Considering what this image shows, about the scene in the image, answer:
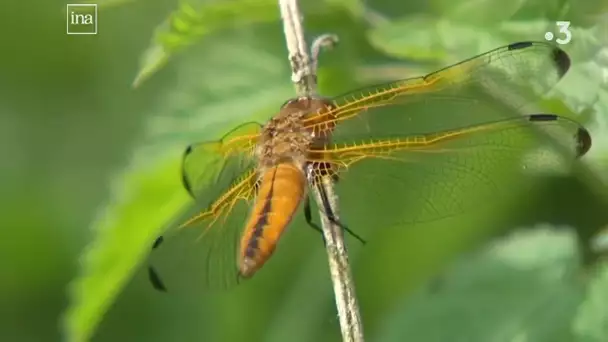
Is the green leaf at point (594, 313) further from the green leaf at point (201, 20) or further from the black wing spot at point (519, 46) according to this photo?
the green leaf at point (201, 20)

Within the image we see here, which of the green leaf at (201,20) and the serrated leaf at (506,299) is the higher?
the green leaf at (201,20)

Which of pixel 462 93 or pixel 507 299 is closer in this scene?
pixel 462 93

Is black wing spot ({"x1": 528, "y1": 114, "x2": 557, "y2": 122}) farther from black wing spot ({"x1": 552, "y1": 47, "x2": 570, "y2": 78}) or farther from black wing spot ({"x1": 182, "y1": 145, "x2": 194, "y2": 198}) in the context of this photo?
black wing spot ({"x1": 182, "y1": 145, "x2": 194, "y2": 198})

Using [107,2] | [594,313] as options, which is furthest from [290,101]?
[594,313]

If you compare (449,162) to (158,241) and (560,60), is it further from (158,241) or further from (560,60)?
(158,241)

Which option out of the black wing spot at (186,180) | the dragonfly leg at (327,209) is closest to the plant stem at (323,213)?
the dragonfly leg at (327,209)

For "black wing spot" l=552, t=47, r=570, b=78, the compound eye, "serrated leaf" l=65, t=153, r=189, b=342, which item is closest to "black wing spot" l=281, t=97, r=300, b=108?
the compound eye
